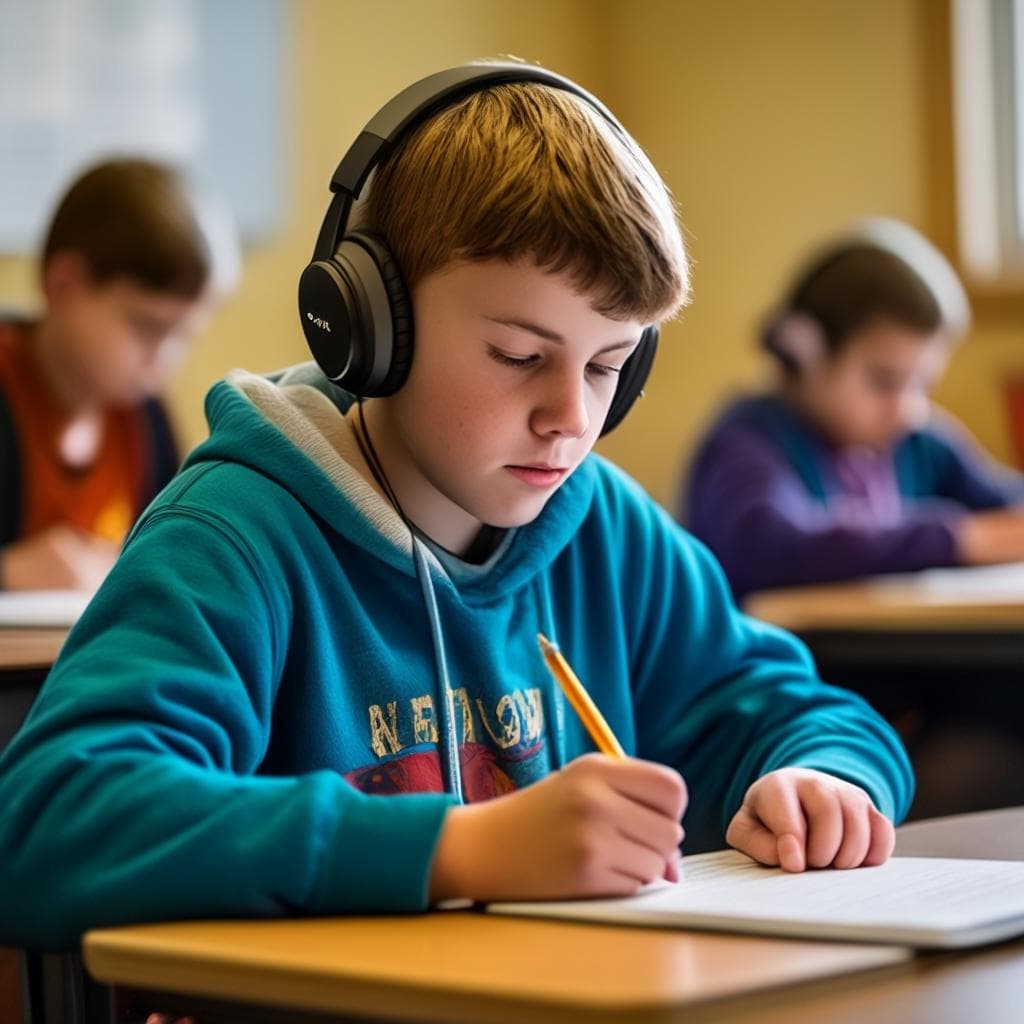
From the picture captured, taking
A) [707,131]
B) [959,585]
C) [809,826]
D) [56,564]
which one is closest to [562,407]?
[809,826]

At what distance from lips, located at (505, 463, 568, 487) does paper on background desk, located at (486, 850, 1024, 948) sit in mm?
239

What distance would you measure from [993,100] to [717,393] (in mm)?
885

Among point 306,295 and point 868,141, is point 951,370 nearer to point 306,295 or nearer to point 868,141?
point 868,141

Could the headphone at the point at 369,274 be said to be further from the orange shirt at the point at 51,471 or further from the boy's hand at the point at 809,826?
the orange shirt at the point at 51,471

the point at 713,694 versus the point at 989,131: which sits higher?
the point at 989,131

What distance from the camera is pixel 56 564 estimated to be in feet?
6.77

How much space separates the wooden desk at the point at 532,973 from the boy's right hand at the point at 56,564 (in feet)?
4.57

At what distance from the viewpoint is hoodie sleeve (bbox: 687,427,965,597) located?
2.51 m

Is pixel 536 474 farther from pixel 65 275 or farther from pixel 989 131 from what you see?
pixel 989 131

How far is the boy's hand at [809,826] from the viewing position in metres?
0.87

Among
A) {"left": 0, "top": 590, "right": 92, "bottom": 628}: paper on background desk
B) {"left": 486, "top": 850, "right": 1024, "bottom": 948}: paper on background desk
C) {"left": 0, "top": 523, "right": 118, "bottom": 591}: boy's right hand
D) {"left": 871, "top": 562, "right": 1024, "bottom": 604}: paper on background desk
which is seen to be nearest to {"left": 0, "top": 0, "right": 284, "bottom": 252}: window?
{"left": 0, "top": 523, "right": 118, "bottom": 591}: boy's right hand

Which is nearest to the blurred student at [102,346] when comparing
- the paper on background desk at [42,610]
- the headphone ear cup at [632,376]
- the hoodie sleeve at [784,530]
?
the paper on background desk at [42,610]

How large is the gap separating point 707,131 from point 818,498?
1.45 m

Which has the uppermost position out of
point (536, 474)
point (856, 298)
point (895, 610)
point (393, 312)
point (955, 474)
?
point (393, 312)
